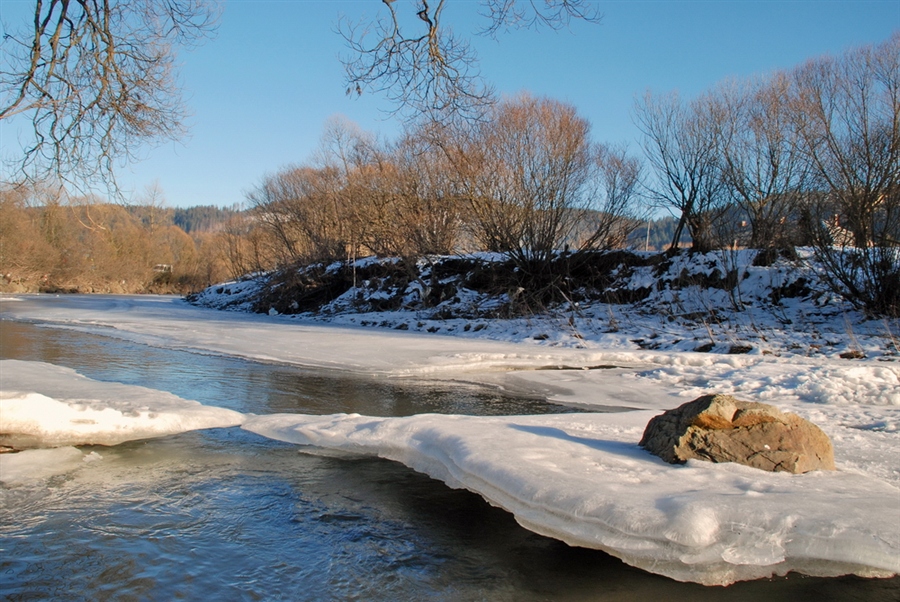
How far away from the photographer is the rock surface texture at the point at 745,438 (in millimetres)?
4512

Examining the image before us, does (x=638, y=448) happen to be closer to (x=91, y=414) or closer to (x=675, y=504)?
(x=675, y=504)

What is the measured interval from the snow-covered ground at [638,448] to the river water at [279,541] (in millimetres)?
207

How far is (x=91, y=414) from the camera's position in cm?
607

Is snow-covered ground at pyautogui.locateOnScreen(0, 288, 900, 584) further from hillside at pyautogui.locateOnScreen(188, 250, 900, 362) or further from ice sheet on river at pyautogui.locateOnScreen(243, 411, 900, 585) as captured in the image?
hillside at pyautogui.locateOnScreen(188, 250, 900, 362)

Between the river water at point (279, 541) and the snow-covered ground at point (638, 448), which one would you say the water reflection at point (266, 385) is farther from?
the river water at point (279, 541)

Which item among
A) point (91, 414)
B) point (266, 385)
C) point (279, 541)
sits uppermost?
point (91, 414)

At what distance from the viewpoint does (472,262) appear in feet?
74.0

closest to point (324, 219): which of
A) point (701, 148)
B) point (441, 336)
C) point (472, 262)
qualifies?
point (472, 262)

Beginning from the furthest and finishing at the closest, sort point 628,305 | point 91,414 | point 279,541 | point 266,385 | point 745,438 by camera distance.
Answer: point 628,305 < point 266,385 < point 91,414 < point 745,438 < point 279,541

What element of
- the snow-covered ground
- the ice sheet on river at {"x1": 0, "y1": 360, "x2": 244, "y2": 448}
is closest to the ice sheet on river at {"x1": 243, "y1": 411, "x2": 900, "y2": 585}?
the snow-covered ground

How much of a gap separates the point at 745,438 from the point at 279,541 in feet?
10.6

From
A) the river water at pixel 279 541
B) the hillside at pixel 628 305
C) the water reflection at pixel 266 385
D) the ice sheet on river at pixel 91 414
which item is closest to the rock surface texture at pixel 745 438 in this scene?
the river water at pixel 279 541

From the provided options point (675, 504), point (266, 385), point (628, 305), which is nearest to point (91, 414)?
point (266, 385)

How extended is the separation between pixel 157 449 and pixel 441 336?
11255 mm
